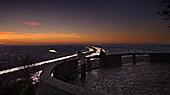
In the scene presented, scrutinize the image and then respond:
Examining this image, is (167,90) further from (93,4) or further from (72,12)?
(72,12)

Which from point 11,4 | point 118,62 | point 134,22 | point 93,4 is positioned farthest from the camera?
point 134,22

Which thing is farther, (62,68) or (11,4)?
(11,4)

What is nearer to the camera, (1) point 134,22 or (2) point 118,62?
(2) point 118,62

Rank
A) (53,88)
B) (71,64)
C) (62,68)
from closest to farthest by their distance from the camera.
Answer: (53,88) → (62,68) → (71,64)

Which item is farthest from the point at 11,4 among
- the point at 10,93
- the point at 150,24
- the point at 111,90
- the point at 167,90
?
the point at 10,93

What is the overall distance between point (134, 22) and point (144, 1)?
6921 mm

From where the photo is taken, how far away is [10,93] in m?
35.4

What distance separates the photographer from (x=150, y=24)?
17.4 m

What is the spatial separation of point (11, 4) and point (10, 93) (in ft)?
100

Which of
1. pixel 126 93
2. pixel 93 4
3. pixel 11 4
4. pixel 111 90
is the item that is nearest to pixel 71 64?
pixel 111 90

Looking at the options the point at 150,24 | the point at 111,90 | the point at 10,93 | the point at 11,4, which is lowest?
the point at 10,93

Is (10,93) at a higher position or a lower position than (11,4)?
lower

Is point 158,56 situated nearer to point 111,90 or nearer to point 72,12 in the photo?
point 111,90

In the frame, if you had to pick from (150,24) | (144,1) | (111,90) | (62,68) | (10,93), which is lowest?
(10,93)
